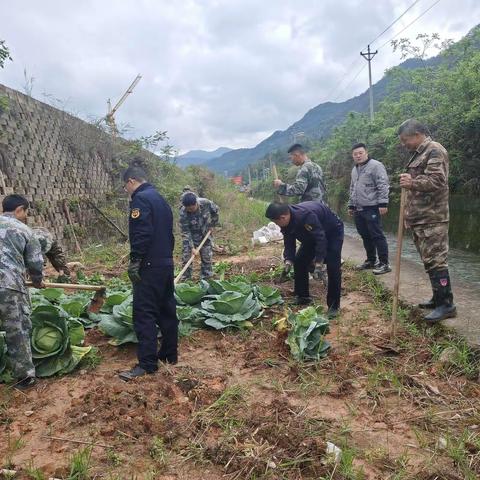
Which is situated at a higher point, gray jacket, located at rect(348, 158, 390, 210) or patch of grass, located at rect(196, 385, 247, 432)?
gray jacket, located at rect(348, 158, 390, 210)

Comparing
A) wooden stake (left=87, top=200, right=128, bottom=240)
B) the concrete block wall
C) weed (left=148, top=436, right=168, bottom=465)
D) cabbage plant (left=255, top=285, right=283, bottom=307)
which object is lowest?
weed (left=148, top=436, right=168, bottom=465)

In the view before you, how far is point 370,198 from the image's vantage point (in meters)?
5.72

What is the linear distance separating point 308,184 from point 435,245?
2340 mm

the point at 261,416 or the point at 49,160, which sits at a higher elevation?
the point at 49,160

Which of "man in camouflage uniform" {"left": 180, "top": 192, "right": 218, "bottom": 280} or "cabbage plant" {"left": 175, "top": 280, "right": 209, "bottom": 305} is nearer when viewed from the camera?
"cabbage plant" {"left": 175, "top": 280, "right": 209, "bottom": 305}

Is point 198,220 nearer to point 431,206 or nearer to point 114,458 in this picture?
point 431,206

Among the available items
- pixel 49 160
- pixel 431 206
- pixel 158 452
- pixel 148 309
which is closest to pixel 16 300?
pixel 148 309

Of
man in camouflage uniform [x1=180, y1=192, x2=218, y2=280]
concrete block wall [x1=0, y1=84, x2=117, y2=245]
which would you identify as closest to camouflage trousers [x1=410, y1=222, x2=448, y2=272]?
man in camouflage uniform [x1=180, y1=192, x2=218, y2=280]

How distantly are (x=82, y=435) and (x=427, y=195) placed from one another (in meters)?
3.32

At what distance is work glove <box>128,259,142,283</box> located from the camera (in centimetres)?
346

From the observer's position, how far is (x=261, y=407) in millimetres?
2934

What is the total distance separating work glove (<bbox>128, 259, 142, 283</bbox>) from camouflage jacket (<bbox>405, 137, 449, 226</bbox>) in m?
2.41

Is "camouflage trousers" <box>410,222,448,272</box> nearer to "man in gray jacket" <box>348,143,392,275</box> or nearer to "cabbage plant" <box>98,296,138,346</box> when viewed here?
"man in gray jacket" <box>348,143,392,275</box>

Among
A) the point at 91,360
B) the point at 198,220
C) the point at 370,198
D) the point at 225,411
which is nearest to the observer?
the point at 225,411
